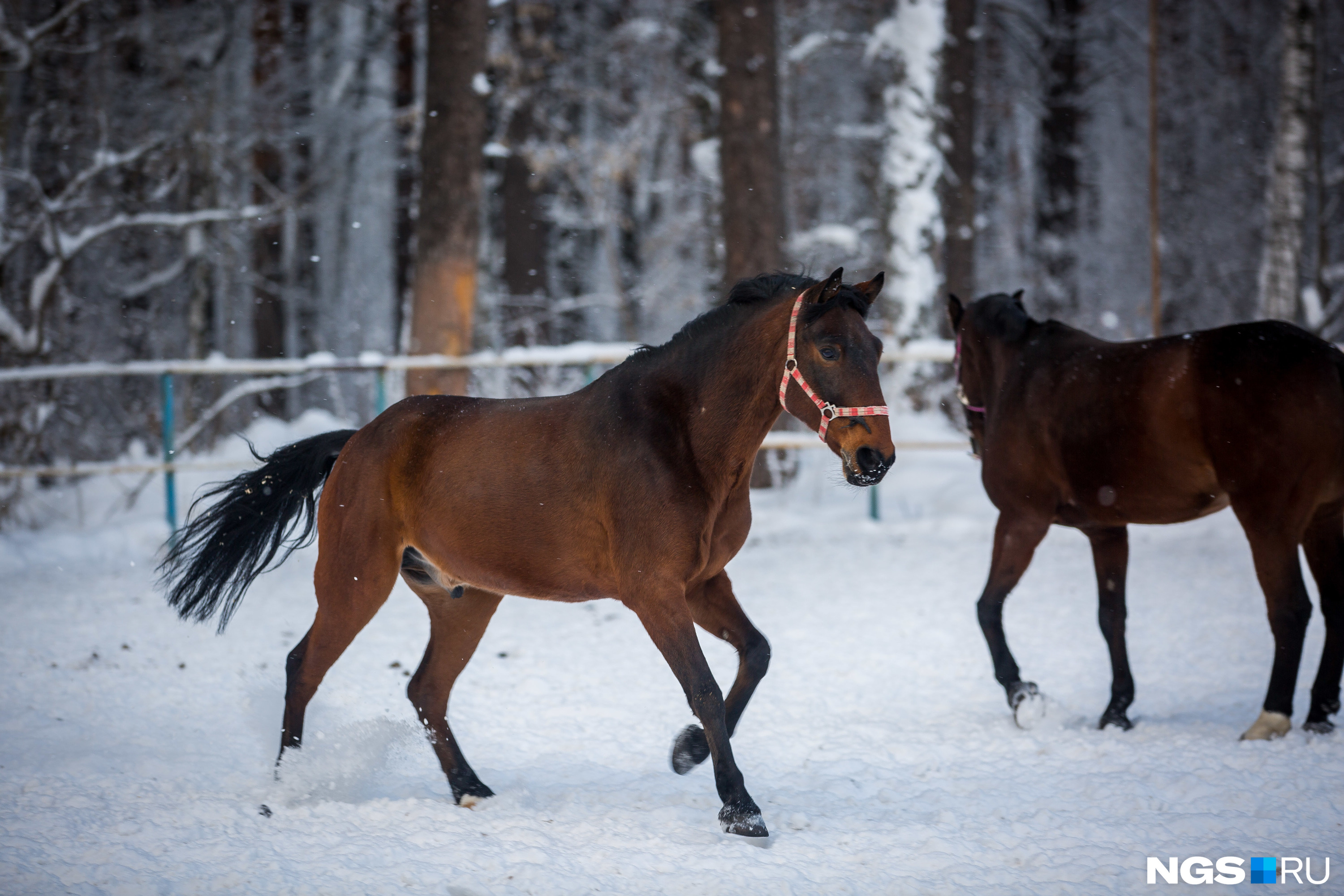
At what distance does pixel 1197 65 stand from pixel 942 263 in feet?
19.7

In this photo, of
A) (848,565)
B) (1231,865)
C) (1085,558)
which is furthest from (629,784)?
(1085,558)

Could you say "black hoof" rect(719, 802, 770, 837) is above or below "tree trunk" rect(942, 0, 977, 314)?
below

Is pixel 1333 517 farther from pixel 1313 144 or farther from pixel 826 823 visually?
pixel 1313 144

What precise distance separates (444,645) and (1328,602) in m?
3.81

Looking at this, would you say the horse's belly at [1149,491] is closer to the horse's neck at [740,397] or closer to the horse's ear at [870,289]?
the horse's ear at [870,289]

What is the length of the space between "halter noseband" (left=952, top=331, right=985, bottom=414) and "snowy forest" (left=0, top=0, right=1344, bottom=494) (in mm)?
4821

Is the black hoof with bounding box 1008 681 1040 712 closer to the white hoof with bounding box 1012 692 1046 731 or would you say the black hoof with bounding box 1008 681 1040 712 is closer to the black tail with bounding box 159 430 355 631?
the white hoof with bounding box 1012 692 1046 731

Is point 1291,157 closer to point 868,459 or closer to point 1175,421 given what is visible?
point 1175,421

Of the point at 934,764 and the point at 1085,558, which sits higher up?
the point at 934,764

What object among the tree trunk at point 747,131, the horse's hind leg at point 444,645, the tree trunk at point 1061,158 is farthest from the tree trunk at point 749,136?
the tree trunk at point 1061,158

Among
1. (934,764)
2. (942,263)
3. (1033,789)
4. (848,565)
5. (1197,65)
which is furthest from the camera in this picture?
(942,263)

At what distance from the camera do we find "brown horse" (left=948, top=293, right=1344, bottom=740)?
167 inches

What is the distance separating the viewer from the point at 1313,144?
42.4 feet

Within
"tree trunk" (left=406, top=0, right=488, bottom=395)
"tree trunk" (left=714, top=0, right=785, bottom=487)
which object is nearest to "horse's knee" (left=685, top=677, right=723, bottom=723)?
"tree trunk" (left=406, top=0, right=488, bottom=395)
